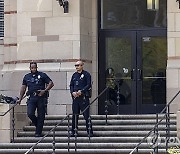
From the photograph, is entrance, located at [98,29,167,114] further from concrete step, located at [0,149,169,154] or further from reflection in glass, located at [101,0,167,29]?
concrete step, located at [0,149,169,154]

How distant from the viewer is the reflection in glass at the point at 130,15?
19.5 metres

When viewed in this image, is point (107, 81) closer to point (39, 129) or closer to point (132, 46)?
point (132, 46)

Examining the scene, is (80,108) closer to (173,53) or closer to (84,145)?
(84,145)

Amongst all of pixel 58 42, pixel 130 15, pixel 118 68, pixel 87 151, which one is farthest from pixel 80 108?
pixel 130 15

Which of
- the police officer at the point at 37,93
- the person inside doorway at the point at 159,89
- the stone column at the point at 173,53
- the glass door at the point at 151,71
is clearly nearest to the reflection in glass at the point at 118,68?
the glass door at the point at 151,71

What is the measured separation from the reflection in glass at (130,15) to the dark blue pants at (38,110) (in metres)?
3.58

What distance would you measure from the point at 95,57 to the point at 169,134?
4344 mm

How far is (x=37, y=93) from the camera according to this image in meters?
17.4

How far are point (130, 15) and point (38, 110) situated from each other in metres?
4.18

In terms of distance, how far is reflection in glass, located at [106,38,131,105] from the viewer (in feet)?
64.3

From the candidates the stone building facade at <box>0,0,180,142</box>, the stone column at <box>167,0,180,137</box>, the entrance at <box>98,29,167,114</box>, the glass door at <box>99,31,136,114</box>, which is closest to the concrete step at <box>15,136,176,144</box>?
the stone building facade at <box>0,0,180,142</box>

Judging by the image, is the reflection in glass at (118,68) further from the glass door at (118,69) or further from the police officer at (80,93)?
the police officer at (80,93)

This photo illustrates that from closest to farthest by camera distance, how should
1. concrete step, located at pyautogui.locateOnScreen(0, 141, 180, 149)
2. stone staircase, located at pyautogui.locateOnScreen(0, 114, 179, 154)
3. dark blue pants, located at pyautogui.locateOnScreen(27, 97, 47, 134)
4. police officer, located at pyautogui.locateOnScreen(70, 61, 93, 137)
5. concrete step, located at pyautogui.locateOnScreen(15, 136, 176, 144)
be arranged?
concrete step, located at pyautogui.locateOnScreen(0, 141, 180, 149) < stone staircase, located at pyautogui.locateOnScreen(0, 114, 179, 154) < concrete step, located at pyautogui.locateOnScreen(15, 136, 176, 144) < police officer, located at pyautogui.locateOnScreen(70, 61, 93, 137) < dark blue pants, located at pyautogui.locateOnScreen(27, 97, 47, 134)

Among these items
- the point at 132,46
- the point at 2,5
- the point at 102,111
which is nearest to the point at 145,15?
the point at 132,46
